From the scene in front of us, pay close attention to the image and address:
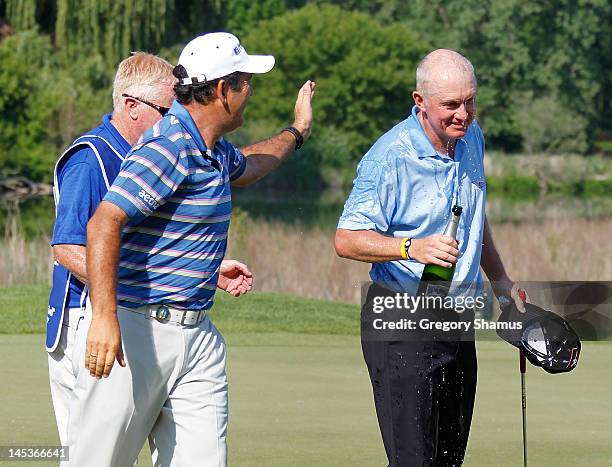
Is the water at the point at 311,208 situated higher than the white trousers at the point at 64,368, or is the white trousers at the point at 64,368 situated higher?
the water at the point at 311,208

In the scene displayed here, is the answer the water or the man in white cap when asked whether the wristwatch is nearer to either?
the man in white cap

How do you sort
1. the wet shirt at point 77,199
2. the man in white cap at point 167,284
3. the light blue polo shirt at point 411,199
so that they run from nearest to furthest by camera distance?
the man in white cap at point 167,284, the wet shirt at point 77,199, the light blue polo shirt at point 411,199

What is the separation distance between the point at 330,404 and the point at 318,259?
9.52 m

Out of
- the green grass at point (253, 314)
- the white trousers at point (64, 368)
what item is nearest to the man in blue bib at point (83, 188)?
the white trousers at point (64, 368)

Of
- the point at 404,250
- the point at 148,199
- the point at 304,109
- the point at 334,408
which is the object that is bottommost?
the point at 334,408

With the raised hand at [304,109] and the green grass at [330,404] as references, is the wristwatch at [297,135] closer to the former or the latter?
the raised hand at [304,109]

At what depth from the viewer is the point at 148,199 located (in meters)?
3.71

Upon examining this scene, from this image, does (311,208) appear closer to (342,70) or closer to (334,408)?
(342,70)

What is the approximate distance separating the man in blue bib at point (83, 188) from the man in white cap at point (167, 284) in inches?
10.3

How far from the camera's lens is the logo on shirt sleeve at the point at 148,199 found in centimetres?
371

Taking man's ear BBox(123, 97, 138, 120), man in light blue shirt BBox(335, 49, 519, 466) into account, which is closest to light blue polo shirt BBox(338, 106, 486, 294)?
man in light blue shirt BBox(335, 49, 519, 466)

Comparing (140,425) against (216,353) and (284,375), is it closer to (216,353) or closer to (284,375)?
(216,353)

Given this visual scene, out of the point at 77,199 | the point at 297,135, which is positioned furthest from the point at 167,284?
the point at 297,135

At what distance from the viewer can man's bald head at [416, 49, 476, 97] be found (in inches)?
170
